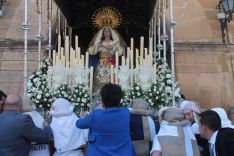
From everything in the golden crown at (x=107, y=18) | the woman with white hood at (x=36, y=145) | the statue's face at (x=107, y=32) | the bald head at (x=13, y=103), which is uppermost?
the golden crown at (x=107, y=18)

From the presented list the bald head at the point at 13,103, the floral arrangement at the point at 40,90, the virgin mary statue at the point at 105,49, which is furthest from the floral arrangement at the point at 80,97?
the bald head at the point at 13,103

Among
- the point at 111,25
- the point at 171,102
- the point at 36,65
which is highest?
the point at 111,25

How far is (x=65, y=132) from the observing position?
16.4 feet

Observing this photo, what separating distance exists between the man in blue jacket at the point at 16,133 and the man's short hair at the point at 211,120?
64.3 inches

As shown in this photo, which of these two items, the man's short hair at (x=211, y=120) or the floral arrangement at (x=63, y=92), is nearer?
the man's short hair at (x=211, y=120)

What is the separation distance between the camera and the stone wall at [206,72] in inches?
370

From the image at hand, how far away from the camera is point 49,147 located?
5.06 meters

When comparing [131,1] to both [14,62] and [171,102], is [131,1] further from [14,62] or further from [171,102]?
[171,102]

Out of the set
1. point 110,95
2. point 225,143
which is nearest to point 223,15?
point 110,95

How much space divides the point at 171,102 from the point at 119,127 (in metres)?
2.51

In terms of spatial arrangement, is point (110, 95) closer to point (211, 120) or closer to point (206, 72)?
point (211, 120)

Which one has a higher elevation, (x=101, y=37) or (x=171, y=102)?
(x=101, y=37)

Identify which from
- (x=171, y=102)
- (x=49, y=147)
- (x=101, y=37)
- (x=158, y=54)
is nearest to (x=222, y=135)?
(x=49, y=147)

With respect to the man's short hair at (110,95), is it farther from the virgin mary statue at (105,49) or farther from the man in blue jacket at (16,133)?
the virgin mary statue at (105,49)
